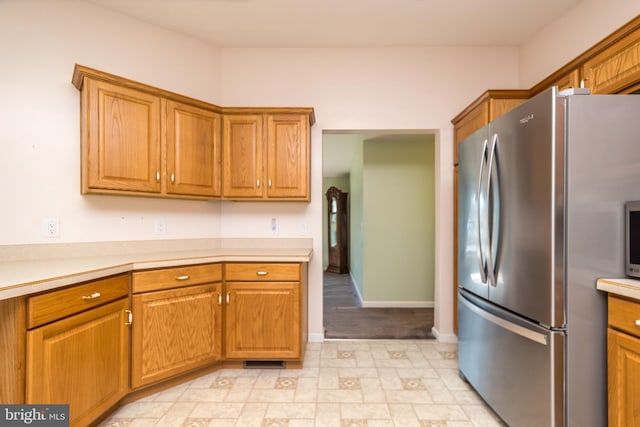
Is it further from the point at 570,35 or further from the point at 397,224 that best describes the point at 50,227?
the point at 570,35

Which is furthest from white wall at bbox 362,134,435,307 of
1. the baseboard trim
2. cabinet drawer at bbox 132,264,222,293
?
cabinet drawer at bbox 132,264,222,293

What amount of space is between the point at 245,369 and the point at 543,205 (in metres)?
2.25

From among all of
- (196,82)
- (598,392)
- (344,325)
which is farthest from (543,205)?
(196,82)

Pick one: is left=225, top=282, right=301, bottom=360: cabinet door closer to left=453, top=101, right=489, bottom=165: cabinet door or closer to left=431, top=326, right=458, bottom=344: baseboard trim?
left=431, top=326, right=458, bottom=344: baseboard trim

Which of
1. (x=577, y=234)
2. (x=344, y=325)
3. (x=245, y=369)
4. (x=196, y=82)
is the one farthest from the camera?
(x=344, y=325)

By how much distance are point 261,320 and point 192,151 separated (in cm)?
142

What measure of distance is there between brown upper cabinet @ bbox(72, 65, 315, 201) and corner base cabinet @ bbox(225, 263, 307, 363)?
70 cm

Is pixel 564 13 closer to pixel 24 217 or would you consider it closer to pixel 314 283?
pixel 314 283

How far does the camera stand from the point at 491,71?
2982 mm

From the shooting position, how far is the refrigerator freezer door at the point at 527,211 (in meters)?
1.37

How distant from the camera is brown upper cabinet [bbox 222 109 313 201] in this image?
265 cm

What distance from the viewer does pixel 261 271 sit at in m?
2.33

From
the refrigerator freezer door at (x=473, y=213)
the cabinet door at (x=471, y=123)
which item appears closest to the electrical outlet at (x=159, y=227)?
the refrigerator freezer door at (x=473, y=213)

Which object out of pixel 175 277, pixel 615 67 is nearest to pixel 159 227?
pixel 175 277
